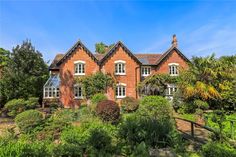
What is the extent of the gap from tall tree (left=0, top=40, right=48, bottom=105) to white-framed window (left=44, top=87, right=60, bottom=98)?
1.42 meters

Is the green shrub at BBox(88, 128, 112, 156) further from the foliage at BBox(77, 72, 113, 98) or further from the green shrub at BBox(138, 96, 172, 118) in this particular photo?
the foliage at BBox(77, 72, 113, 98)

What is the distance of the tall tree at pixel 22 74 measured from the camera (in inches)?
912

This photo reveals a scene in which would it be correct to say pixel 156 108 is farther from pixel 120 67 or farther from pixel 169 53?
pixel 169 53

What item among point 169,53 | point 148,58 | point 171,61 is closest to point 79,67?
point 148,58

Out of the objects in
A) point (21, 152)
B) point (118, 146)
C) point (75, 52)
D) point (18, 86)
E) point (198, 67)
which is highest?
point (75, 52)

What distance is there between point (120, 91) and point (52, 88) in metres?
9.07

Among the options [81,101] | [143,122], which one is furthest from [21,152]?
[81,101]

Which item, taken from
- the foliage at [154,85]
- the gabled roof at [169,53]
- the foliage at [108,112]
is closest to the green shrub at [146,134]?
the foliage at [108,112]

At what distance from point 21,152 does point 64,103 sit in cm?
2035

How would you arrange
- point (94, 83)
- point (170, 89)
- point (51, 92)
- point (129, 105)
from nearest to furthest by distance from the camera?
point (129, 105) < point (94, 83) < point (51, 92) < point (170, 89)

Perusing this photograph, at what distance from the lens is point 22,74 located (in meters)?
23.4

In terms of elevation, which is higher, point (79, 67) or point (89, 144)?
point (79, 67)

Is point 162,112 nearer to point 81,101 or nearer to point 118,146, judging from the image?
point 118,146

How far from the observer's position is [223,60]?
25.2 m
